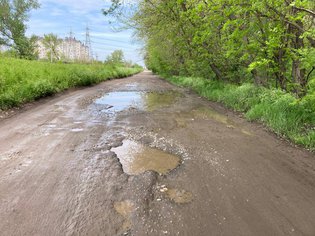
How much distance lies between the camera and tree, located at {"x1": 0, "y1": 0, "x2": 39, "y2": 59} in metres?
34.5

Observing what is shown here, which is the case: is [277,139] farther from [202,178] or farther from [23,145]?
[23,145]

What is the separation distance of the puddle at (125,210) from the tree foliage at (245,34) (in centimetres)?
404

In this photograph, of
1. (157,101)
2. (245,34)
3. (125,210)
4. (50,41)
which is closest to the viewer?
(125,210)

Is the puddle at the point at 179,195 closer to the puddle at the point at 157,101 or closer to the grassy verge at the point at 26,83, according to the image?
the puddle at the point at 157,101

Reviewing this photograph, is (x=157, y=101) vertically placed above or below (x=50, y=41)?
below

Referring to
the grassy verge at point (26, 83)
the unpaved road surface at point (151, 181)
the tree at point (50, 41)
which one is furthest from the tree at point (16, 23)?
the unpaved road surface at point (151, 181)

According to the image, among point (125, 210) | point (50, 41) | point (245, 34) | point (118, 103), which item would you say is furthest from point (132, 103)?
point (50, 41)

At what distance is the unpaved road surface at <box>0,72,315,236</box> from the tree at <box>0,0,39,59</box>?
33.9 metres

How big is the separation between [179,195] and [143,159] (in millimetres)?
1221

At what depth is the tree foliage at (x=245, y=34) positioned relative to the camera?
19.7 feet

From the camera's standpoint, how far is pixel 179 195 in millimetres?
3080

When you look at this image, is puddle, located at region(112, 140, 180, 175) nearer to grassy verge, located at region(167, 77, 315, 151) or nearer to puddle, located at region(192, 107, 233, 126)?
grassy verge, located at region(167, 77, 315, 151)

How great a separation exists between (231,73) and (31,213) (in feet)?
34.6

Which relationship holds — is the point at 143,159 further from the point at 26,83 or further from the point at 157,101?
the point at 26,83
